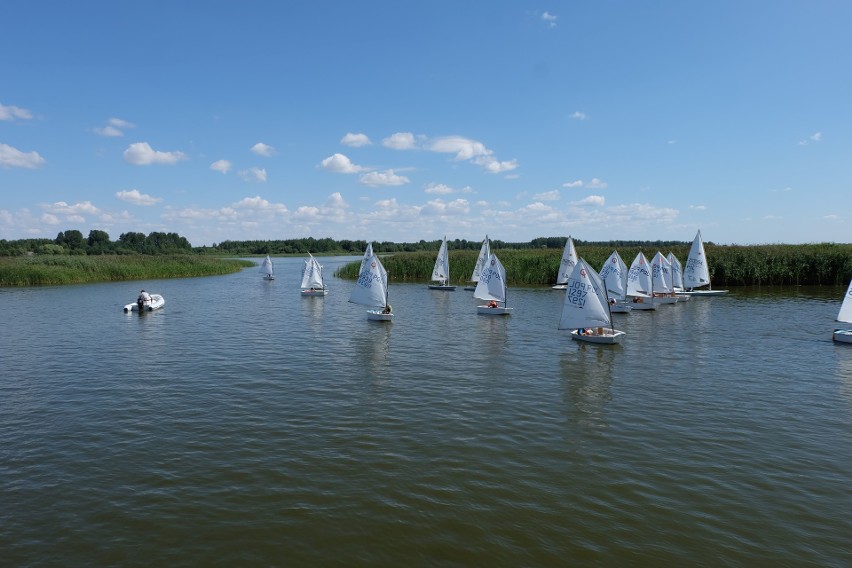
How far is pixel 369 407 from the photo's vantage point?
22000 millimetres

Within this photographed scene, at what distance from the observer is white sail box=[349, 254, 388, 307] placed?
4434 cm

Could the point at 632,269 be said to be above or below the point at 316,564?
above

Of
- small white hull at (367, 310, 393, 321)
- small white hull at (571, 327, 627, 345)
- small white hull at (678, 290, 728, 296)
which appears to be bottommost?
small white hull at (571, 327, 627, 345)

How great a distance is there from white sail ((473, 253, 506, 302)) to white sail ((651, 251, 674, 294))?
19.1m

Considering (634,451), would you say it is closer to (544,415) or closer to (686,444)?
→ (686,444)

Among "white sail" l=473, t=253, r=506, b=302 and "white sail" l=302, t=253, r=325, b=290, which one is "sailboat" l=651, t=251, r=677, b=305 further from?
"white sail" l=302, t=253, r=325, b=290

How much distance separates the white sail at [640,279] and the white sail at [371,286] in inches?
1042

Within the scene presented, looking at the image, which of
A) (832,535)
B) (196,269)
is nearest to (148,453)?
(832,535)

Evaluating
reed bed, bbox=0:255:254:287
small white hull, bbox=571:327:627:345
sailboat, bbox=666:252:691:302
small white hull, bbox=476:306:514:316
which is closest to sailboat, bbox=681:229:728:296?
sailboat, bbox=666:252:691:302

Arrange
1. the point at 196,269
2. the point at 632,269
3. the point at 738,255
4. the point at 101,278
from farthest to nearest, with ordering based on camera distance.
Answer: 1. the point at 196,269
2. the point at 101,278
3. the point at 738,255
4. the point at 632,269

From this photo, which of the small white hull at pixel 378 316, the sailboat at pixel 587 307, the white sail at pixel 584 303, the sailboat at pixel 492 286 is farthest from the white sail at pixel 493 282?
the white sail at pixel 584 303

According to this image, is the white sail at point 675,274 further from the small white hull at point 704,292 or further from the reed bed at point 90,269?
the reed bed at point 90,269

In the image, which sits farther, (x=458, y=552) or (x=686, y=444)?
(x=686, y=444)

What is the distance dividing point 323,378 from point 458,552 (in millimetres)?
16342
